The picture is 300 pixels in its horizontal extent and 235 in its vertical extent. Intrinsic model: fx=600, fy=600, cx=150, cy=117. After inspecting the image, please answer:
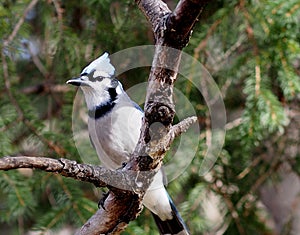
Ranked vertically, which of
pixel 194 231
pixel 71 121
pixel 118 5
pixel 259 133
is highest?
pixel 118 5

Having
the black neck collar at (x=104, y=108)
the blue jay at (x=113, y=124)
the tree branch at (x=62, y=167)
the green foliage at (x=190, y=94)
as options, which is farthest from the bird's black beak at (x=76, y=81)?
the tree branch at (x=62, y=167)

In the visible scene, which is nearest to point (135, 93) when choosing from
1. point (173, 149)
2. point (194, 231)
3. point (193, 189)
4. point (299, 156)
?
point (173, 149)

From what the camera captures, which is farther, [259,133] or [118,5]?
[118,5]

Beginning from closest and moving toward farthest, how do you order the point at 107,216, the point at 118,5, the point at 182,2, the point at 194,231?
the point at 182,2 < the point at 107,216 < the point at 194,231 < the point at 118,5

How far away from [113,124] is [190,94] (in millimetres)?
435

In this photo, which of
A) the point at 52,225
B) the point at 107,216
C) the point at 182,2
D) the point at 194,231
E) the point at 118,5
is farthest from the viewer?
the point at 118,5

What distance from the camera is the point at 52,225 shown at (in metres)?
2.07

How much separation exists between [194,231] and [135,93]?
57 centimetres

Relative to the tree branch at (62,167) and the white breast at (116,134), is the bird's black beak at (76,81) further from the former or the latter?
the tree branch at (62,167)

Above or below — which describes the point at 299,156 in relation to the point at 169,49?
below

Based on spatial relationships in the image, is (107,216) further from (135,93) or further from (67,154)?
(135,93)

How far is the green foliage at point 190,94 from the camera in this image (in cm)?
208

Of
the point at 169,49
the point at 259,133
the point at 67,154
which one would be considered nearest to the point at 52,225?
the point at 67,154

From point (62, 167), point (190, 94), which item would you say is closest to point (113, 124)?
point (190, 94)
